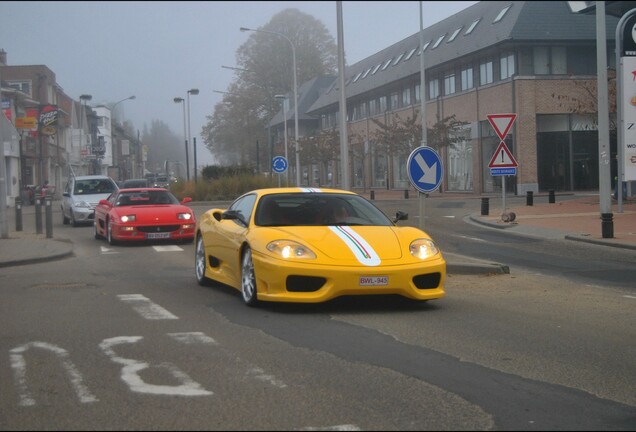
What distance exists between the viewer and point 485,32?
158 ft

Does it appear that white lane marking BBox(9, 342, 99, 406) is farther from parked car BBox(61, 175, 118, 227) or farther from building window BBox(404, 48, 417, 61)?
building window BBox(404, 48, 417, 61)

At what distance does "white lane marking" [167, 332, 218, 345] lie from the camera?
758 cm

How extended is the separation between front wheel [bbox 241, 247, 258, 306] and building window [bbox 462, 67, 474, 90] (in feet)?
138

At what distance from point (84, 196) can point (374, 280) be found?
20.4 meters

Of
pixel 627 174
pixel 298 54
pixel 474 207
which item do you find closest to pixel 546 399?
pixel 627 174

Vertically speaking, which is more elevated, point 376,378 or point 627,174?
point 627,174

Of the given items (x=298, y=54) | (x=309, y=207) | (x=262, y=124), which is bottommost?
(x=309, y=207)

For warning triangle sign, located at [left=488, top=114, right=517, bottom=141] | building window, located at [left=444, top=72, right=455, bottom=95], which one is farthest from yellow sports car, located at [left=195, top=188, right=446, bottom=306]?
building window, located at [left=444, top=72, right=455, bottom=95]

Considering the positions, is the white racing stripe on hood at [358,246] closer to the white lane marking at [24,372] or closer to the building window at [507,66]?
the white lane marking at [24,372]

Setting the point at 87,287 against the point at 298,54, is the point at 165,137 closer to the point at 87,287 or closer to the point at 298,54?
the point at 298,54

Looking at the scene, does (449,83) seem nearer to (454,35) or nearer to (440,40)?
(454,35)

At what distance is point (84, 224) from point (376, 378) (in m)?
23.0

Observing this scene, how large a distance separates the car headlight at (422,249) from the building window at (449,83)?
4431 cm

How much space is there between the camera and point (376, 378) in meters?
6.20
